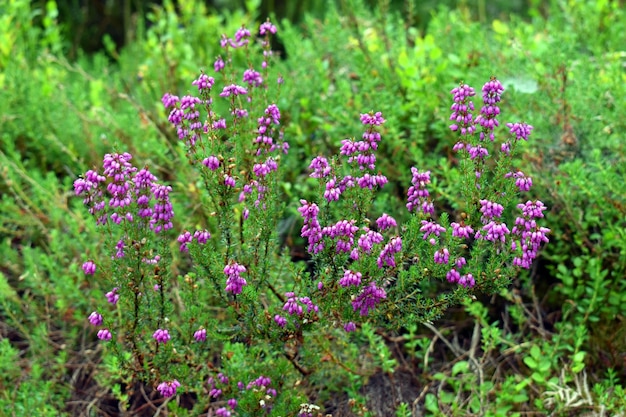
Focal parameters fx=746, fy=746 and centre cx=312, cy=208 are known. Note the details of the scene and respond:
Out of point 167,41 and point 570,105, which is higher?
point 167,41

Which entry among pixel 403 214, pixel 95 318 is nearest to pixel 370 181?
pixel 95 318

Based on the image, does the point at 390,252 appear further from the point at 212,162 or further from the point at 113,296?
the point at 113,296

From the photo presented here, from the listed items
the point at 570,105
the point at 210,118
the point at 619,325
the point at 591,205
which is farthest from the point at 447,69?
the point at 210,118

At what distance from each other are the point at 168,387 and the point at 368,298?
27.4 inches

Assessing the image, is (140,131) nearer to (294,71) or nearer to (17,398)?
(294,71)

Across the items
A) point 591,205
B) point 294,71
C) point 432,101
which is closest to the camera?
point 591,205

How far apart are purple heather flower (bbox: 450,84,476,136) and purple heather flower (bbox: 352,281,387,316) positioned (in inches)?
21.2

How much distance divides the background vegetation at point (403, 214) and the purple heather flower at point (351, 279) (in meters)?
0.52

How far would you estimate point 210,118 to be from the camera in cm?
234

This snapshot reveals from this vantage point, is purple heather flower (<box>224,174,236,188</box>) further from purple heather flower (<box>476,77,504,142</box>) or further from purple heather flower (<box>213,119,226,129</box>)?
purple heather flower (<box>476,77,504,142</box>)

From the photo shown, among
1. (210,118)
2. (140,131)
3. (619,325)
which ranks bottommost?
(619,325)

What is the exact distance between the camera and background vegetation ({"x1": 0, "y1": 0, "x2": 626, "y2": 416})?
9.71ft

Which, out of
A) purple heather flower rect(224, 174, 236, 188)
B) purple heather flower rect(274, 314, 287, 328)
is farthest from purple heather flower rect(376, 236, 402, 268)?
purple heather flower rect(224, 174, 236, 188)

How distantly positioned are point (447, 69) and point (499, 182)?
1.66 meters
